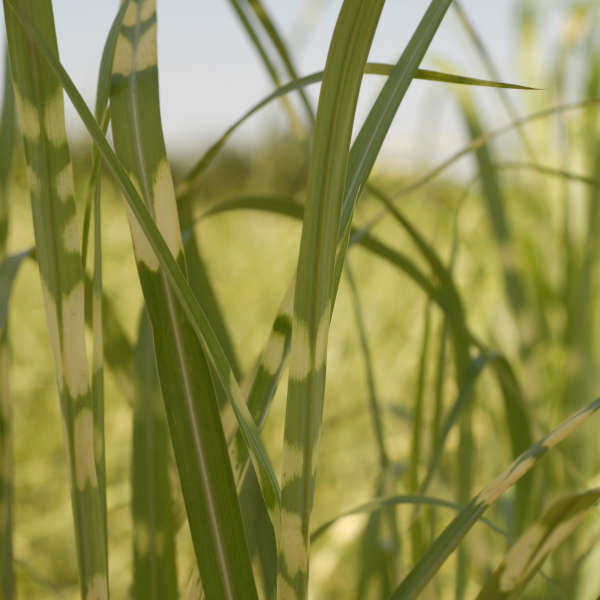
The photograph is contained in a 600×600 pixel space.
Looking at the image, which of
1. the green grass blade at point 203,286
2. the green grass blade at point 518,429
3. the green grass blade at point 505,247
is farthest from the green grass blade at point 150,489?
the green grass blade at point 505,247

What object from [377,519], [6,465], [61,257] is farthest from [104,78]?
[377,519]

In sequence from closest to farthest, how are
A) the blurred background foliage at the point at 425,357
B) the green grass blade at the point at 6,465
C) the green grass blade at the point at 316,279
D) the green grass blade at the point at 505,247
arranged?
the green grass blade at the point at 316,279, the green grass blade at the point at 6,465, the blurred background foliage at the point at 425,357, the green grass blade at the point at 505,247

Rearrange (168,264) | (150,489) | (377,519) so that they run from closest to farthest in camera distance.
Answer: (168,264)
(150,489)
(377,519)

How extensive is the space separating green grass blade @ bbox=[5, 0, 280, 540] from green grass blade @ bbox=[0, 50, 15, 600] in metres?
0.10

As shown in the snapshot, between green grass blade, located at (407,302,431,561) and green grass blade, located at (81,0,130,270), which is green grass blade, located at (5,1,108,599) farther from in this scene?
green grass blade, located at (407,302,431,561)

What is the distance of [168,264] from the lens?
146mm

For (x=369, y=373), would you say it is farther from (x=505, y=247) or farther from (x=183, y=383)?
(x=505, y=247)

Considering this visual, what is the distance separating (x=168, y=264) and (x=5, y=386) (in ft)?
0.46

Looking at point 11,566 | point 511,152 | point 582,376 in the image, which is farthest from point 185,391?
point 511,152

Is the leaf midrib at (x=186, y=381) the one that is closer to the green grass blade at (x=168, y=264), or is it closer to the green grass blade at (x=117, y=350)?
the green grass blade at (x=168, y=264)

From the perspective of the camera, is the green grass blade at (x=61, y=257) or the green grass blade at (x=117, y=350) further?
the green grass blade at (x=117, y=350)

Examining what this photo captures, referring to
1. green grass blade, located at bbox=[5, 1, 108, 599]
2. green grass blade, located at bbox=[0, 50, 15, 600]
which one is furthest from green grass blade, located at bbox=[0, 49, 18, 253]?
green grass blade, located at bbox=[5, 1, 108, 599]

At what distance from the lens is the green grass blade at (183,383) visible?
16 cm

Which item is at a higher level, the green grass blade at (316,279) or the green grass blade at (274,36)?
the green grass blade at (274,36)
